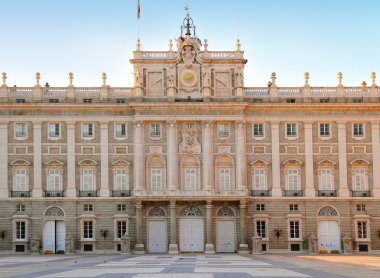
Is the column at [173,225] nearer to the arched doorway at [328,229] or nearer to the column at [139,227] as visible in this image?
the column at [139,227]

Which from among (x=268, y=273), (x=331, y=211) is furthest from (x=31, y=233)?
(x=268, y=273)

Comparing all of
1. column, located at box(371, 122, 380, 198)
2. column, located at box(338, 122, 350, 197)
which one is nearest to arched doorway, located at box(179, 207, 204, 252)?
column, located at box(338, 122, 350, 197)

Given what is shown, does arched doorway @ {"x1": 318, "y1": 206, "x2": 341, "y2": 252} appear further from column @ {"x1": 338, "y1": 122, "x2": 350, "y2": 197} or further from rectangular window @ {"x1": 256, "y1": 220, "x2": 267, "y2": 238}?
rectangular window @ {"x1": 256, "y1": 220, "x2": 267, "y2": 238}

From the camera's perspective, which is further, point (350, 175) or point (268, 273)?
point (350, 175)

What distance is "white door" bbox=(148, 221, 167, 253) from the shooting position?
60.6 m

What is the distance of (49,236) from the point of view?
2381 inches

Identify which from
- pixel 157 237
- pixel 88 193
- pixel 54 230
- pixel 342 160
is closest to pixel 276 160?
pixel 342 160

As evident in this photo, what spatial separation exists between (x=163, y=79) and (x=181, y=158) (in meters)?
6.53

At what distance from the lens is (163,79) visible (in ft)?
203

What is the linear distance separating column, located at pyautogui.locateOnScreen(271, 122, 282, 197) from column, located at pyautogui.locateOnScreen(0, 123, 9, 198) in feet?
69.0

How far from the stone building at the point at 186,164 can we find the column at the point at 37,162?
79 millimetres

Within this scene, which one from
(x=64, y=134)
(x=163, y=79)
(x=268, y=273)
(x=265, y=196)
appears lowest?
(x=268, y=273)

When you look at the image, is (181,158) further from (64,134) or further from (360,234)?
(360,234)

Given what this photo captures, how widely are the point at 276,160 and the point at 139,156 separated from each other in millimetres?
10851
